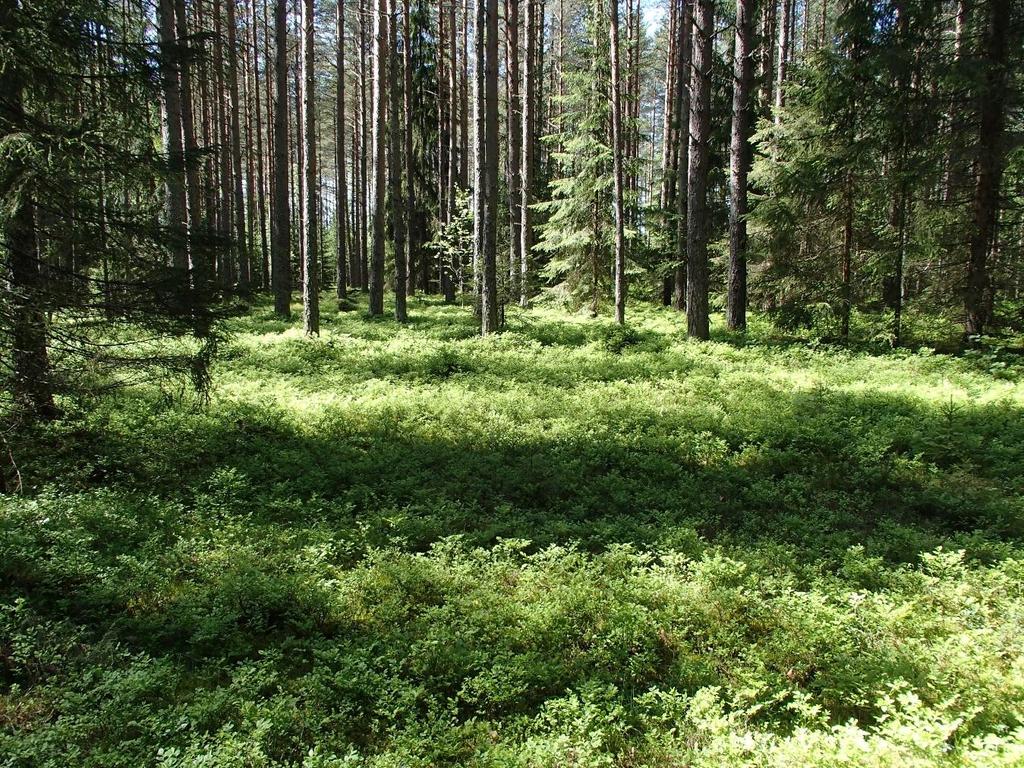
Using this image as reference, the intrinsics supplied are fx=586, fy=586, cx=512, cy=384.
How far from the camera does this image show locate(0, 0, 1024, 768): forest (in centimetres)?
385

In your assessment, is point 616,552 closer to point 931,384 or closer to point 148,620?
point 148,620

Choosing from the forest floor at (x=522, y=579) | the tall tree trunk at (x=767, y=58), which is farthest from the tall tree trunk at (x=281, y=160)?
the tall tree trunk at (x=767, y=58)

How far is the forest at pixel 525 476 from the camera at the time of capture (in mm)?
3848

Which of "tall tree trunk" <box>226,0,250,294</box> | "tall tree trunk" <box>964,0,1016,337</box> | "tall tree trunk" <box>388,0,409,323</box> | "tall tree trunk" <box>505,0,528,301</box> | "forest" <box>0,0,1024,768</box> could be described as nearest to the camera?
"forest" <box>0,0,1024,768</box>

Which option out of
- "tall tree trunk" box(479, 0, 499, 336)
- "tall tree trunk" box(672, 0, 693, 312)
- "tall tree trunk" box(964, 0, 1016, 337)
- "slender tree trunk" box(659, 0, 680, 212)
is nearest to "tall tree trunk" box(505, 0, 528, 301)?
"tall tree trunk" box(672, 0, 693, 312)

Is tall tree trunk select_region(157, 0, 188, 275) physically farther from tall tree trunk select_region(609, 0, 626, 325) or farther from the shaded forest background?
tall tree trunk select_region(609, 0, 626, 325)

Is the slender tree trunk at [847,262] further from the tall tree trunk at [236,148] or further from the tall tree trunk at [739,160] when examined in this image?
the tall tree trunk at [236,148]

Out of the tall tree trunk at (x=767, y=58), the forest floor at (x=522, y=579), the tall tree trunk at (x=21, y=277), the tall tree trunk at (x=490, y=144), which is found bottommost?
the forest floor at (x=522, y=579)

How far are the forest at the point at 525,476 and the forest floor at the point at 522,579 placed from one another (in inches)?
1.3

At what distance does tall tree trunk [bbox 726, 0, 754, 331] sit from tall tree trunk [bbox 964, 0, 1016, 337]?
463cm

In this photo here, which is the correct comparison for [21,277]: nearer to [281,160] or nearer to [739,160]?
[281,160]

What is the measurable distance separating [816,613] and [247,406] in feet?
28.0

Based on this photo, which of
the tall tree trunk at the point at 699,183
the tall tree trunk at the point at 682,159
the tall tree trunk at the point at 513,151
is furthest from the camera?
the tall tree trunk at the point at 513,151

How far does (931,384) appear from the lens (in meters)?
10.5
